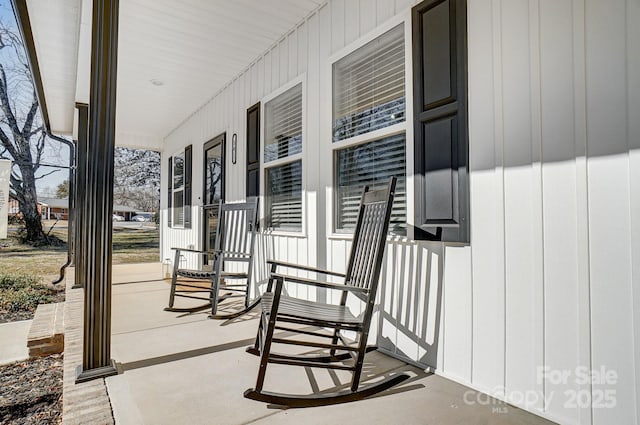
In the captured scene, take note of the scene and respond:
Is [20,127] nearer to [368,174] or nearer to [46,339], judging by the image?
[46,339]

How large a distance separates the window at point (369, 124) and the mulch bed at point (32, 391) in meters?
2.33

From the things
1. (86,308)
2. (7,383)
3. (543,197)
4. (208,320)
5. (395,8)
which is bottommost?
(7,383)

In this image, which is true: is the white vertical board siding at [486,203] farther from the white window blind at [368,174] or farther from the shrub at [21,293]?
the shrub at [21,293]

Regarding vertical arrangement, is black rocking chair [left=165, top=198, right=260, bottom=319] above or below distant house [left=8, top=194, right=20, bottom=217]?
below

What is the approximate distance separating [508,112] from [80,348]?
304 centimetres

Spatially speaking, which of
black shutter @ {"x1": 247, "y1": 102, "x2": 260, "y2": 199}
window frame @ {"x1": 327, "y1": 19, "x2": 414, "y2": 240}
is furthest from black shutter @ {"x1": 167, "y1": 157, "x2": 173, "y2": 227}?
window frame @ {"x1": 327, "y1": 19, "x2": 414, "y2": 240}

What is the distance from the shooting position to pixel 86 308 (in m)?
2.00

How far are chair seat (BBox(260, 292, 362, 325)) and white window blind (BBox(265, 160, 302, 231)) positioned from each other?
144cm

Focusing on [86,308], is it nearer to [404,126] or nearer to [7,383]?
[7,383]

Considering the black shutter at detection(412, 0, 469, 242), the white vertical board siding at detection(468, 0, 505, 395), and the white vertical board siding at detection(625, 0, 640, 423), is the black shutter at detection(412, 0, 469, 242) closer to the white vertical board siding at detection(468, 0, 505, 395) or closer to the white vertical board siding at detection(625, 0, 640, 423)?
the white vertical board siding at detection(468, 0, 505, 395)

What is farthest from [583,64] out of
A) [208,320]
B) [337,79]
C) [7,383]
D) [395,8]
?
[7,383]

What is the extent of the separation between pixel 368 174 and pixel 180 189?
546 cm

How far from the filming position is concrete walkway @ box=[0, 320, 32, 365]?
3.28 metres

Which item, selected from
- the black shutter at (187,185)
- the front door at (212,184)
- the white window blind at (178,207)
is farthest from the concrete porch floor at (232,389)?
the white window blind at (178,207)
